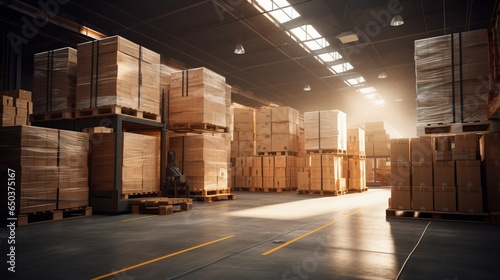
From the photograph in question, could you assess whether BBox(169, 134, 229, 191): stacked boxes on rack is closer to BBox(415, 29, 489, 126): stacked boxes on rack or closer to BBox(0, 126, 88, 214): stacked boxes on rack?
BBox(0, 126, 88, 214): stacked boxes on rack

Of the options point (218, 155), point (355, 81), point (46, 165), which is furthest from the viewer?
point (355, 81)

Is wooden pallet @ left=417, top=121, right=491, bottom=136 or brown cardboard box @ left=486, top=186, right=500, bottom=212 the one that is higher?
wooden pallet @ left=417, top=121, right=491, bottom=136

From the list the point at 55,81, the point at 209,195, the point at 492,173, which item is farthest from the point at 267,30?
the point at 492,173

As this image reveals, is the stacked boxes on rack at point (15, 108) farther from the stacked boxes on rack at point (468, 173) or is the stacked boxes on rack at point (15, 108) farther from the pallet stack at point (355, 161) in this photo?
the pallet stack at point (355, 161)

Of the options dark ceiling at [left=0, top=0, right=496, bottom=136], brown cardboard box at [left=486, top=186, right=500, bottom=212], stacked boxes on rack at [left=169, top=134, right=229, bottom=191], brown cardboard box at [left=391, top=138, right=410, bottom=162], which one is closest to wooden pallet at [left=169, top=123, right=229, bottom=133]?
stacked boxes on rack at [left=169, top=134, right=229, bottom=191]

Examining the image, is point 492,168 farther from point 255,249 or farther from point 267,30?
point 267,30

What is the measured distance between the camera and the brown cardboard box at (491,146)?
5.98 m

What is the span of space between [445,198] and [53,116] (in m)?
8.21

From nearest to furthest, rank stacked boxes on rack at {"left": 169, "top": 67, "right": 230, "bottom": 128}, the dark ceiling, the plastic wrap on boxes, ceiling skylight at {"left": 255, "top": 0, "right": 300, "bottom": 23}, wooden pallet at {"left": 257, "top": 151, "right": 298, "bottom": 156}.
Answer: stacked boxes on rack at {"left": 169, "top": 67, "right": 230, "bottom": 128}
the dark ceiling
ceiling skylight at {"left": 255, "top": 0, "right": 300, "bottom": 23}
the plastic wrap on boxes
wooden pallet at {"left": 257, "top": 151, "right": 298, "bottom": 156}

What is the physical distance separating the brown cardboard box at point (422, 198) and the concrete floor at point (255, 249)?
396 millimetres

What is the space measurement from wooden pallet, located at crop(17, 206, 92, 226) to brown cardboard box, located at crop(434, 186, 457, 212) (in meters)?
6.56

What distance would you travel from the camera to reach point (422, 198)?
656 cm

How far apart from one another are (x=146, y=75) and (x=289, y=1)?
19.6ft

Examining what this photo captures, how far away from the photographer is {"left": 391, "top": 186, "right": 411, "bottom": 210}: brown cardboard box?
673 cm
